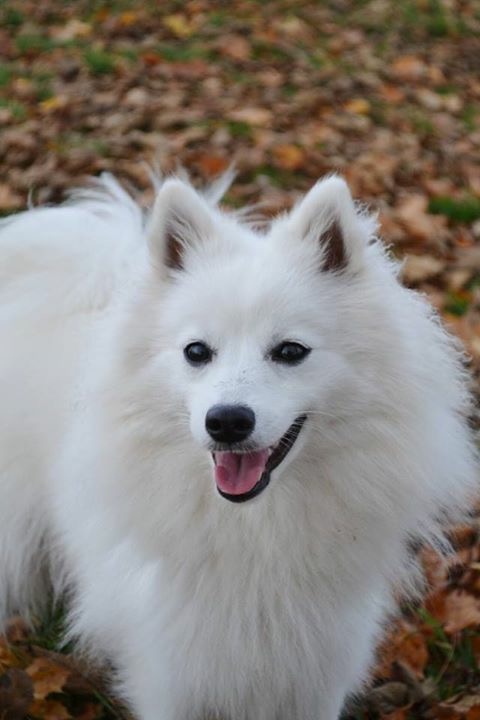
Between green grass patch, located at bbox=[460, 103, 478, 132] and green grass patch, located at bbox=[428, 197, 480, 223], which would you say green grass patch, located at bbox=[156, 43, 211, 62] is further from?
green grass patch, located at bbox=[428, 197, 480, 223]

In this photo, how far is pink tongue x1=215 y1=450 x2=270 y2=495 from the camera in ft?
6.38

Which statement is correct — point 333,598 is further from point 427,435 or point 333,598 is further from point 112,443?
point 112,443

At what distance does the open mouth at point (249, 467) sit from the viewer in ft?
6.35

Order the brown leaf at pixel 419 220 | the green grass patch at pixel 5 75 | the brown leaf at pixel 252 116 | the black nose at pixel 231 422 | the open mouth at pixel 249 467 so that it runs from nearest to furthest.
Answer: the black nose at pixel 231 422 < the open mouth at pixel 249 467 < the brown leaf at pixel 419 220 < the brown leaf at pixel 252 116 < the green grass patch at pixel 5 75

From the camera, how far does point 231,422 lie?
181 centimetres

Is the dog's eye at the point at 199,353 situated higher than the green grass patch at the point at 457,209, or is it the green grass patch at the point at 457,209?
the dog's eye at the point at 199,353

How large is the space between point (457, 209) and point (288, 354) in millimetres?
2963

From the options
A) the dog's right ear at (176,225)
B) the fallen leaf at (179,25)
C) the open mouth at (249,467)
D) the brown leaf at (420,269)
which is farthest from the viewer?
the fallen leaf at (179,25)

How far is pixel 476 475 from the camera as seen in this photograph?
2.34 m

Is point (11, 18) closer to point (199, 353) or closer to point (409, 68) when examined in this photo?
point (409, 68)

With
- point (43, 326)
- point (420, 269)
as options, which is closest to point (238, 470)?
point (43, 326)

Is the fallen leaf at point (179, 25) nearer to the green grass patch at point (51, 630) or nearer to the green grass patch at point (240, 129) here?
the green grass patch at point (240, 129)

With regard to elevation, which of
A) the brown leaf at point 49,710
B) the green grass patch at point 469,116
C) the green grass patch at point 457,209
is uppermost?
the green grass patch at point 469,116

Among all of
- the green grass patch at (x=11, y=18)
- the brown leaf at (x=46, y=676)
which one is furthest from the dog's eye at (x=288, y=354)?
the green grass patch at (x=11, y=18)
